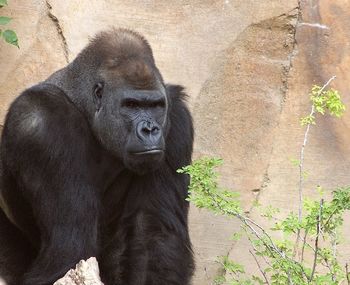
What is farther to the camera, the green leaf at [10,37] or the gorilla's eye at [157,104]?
the green leaf at [10,37]

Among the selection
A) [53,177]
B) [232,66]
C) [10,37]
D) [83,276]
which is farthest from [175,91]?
[83,276]

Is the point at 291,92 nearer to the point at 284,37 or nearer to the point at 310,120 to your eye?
the point at 284,37

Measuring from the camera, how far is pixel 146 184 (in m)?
5.78

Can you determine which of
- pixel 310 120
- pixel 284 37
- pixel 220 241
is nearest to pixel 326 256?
pixel 310 120

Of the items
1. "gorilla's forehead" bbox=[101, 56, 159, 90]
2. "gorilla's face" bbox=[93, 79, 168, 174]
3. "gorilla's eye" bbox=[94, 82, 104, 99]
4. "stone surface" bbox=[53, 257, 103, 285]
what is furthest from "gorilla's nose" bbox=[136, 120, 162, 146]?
"stone surface" bbox=[53, 257, 103, 285]

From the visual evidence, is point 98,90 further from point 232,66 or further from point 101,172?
point 232,66

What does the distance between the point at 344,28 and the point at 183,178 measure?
1603 mm

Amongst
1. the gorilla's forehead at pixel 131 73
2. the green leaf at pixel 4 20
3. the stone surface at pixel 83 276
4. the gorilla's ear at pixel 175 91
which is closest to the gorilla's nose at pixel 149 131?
the gorilla's forehead at pixel 131 73

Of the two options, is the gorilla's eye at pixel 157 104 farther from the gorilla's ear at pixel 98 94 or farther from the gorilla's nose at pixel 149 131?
the gorilla's ear at pixel 98 94

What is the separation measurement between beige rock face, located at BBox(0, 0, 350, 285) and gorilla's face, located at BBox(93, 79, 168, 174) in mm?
1074

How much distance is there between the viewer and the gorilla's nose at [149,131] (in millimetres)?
5353

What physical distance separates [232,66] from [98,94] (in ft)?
4.30

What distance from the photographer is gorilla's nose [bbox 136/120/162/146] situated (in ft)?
17.6

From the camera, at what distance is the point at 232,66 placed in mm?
6664
